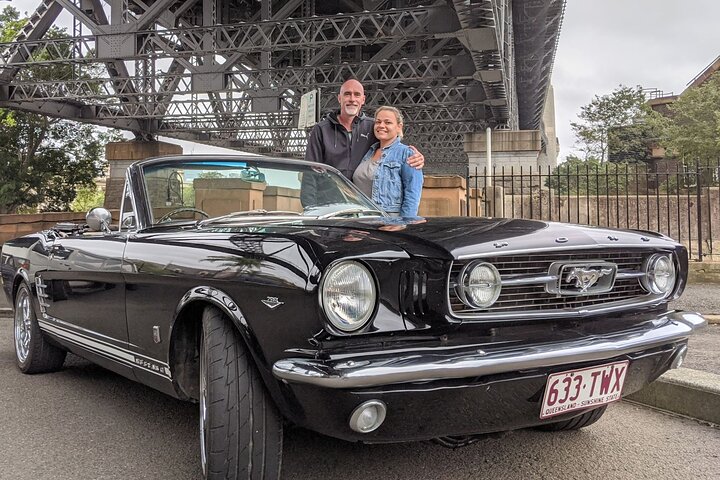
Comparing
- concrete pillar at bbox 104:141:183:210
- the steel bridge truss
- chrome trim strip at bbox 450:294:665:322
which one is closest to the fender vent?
chrome trim strip at bbox 450:294:665:322

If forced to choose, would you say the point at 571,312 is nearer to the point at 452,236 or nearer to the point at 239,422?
the point at 452,236

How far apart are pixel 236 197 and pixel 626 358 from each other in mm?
2035

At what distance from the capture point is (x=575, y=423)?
3039 mm

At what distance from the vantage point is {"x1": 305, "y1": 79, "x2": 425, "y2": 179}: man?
4.30 meters

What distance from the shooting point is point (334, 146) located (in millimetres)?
4355

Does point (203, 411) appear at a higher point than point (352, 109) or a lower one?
lower

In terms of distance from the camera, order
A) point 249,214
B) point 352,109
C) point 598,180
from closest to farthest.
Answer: point 249,214 → point 352,109 → point 598,180

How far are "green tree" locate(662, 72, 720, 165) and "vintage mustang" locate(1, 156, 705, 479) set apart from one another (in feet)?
101

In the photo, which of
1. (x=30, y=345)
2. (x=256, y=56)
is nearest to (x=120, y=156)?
(x=256, y=56)

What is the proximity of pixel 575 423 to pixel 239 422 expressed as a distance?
178 centimetres

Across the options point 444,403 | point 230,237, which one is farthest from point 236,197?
point 444,403

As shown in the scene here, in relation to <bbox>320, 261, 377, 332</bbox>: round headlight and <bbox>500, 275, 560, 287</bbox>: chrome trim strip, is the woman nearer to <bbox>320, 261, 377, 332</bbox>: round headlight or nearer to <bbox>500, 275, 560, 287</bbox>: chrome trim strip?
<bbox>500, 275, 560, 287</bbox>: chrome trim strip

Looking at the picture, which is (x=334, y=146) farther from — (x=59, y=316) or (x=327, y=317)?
(x=327, y=317)

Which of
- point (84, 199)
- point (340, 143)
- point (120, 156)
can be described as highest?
point (120, 156)
